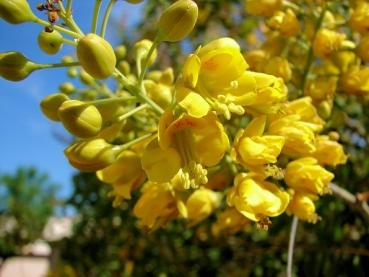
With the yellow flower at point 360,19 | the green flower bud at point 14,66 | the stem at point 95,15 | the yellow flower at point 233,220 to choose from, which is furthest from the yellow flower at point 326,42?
the green flower bud at point 14,66

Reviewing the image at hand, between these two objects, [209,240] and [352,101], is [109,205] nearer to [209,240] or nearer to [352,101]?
[209,240]

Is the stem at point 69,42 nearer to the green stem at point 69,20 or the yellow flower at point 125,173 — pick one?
the green stem at point 69,20

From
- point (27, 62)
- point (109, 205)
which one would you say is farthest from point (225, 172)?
point (109, 205)

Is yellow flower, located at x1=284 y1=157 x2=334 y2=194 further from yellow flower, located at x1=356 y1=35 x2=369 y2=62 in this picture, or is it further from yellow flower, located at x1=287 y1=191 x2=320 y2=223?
yellow flower, located at x1=356 y1=35 x2=369 y2=62

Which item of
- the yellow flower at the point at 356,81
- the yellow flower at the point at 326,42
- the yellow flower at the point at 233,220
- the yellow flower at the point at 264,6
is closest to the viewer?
the yellow flower at the point at 233,220

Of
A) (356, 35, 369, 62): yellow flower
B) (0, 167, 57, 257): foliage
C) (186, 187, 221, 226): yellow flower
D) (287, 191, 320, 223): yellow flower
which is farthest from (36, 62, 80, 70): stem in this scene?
(0, 167, 57, 257): foliage

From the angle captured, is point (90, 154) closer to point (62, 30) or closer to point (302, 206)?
point (62, 30)
